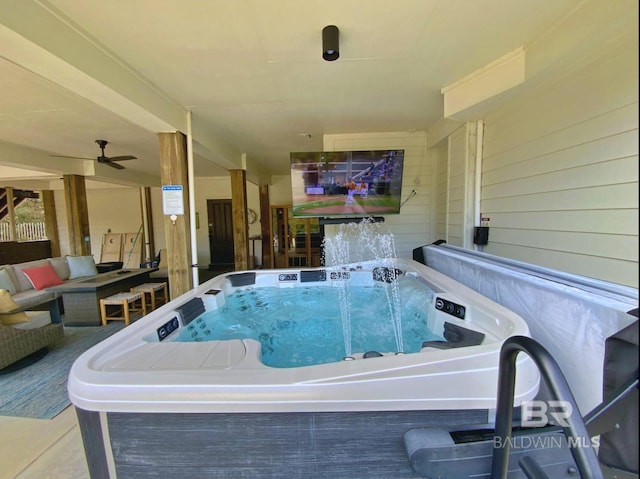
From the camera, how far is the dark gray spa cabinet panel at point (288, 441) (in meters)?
0.97

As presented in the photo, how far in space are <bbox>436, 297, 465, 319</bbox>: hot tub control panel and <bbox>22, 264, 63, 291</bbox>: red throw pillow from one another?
5032mm

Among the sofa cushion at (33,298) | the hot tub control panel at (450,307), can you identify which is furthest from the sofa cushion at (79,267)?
the hot tub control panel at (450,307)

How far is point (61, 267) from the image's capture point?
13.9 feet

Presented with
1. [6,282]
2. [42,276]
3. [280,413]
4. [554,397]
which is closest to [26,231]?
[42,276]

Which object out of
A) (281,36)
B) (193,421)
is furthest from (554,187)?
(193,421)

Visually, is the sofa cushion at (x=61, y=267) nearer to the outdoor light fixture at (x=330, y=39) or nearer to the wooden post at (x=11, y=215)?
the wooden post at (x=11, y=215)

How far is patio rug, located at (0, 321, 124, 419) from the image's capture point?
194 cm

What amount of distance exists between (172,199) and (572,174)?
3.40 meters

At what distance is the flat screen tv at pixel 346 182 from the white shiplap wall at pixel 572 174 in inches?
46.2

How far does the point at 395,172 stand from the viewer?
135 inches

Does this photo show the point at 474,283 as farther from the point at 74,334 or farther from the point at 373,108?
the point at 74,334

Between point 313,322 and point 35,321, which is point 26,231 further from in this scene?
point 313,322

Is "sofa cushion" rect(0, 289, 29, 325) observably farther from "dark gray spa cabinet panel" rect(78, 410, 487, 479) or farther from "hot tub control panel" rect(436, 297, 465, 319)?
Answer: "hot tub control panel" rect(436, 297, 465, 319)

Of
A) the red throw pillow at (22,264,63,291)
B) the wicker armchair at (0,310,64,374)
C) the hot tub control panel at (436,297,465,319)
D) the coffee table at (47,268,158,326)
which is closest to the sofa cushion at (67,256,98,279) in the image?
the red throw pillow at (22,264,63,291)
